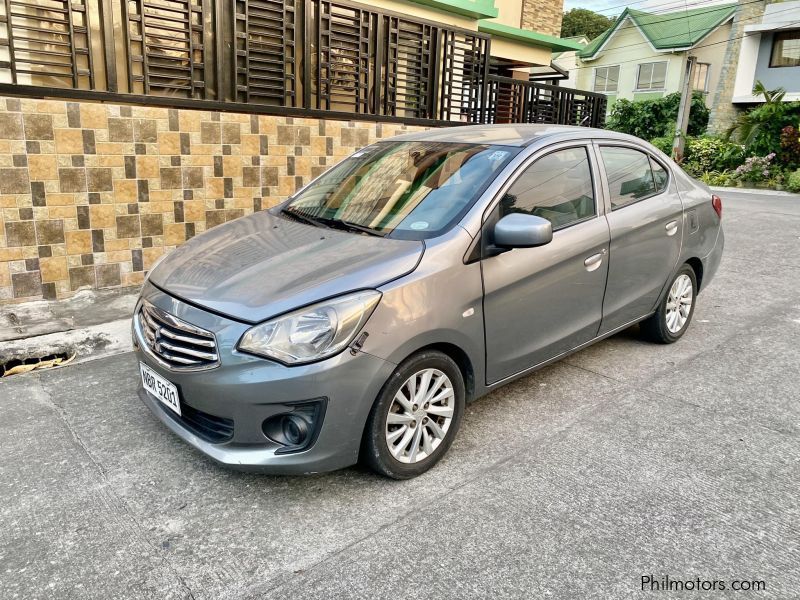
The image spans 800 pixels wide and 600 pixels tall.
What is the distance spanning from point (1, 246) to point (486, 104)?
6.92 m

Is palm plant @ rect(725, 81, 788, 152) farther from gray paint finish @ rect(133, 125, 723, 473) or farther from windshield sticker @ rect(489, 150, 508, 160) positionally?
windshield sticker @ rect(489, 150, 508, 160)

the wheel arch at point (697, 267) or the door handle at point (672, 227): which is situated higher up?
the door handle at point (672, 227)

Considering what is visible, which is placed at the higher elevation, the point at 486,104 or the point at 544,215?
the point at 486,104

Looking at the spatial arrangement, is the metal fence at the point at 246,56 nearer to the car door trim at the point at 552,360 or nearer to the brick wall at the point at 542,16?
the car door trim at the point at 552,360

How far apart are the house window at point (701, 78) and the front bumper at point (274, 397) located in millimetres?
35221

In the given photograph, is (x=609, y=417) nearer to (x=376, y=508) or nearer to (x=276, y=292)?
(x=376, y=508)

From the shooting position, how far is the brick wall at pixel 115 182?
213 inches

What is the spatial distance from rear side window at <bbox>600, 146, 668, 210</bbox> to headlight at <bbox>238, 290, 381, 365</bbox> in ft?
7.51

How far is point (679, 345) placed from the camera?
5.15 metres

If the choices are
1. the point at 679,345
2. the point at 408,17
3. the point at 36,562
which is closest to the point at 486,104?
the point at 408,17

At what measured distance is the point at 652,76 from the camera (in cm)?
3381

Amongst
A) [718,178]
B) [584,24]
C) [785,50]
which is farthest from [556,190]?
[584,24]

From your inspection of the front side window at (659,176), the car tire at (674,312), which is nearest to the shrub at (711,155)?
the car tire at (674,312)

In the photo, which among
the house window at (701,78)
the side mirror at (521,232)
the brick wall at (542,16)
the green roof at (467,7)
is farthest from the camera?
the house window at (701,78)
